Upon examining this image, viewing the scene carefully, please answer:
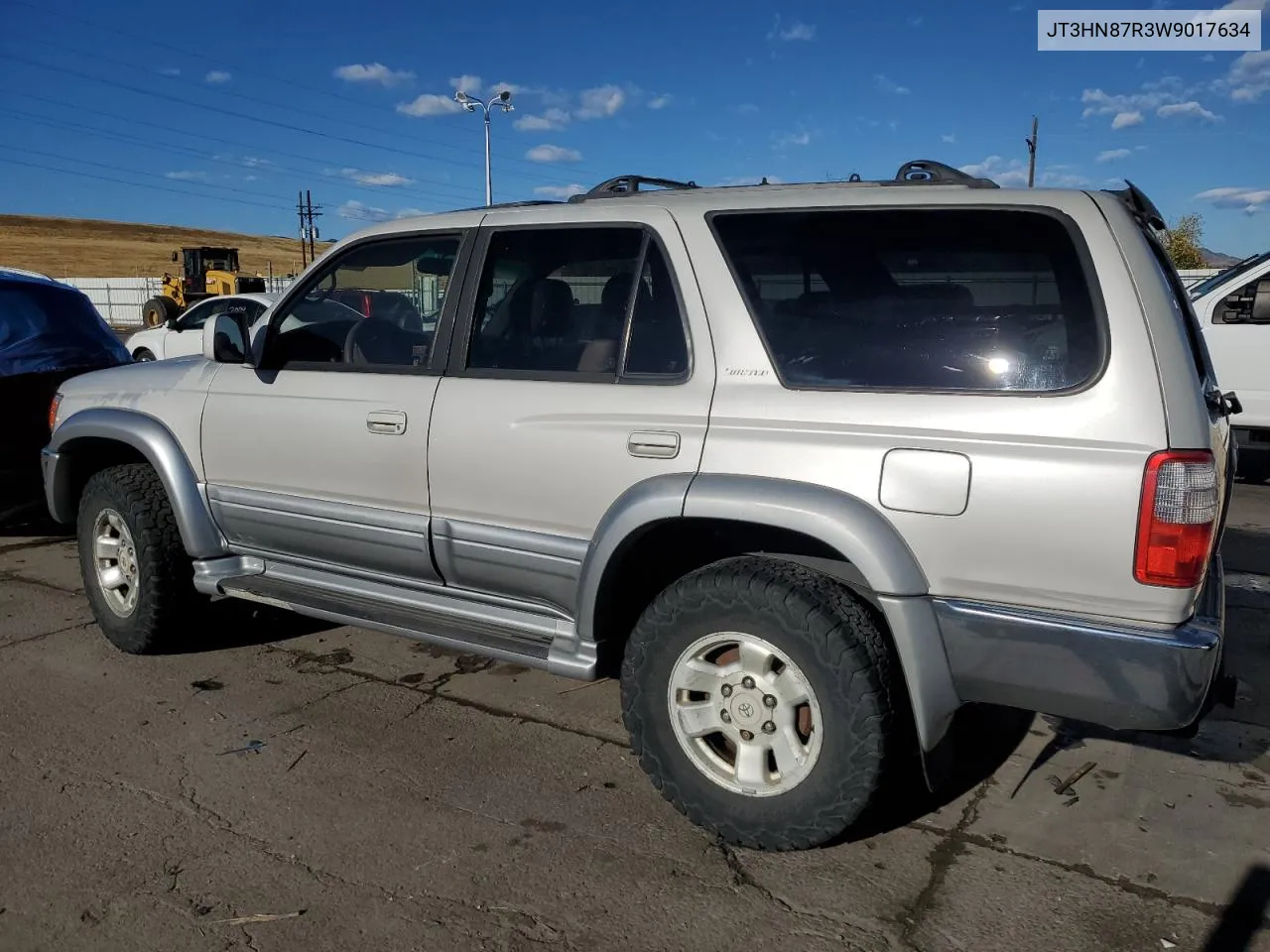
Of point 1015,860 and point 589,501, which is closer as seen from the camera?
point 1015,860

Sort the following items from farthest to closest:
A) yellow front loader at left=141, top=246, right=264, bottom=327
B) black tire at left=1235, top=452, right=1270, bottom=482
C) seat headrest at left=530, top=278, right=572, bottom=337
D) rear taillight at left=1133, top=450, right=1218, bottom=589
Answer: yellow front loader at left=141, top=246, right=264, bottom=327, black tire at left=1235, top=452, right=1270, bottom=482, seat headrest at left=530, top=278, right=572, bottom=337, rear taillight at left=1133, top=450, right=1218, bottom=589

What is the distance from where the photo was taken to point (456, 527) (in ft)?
11.6

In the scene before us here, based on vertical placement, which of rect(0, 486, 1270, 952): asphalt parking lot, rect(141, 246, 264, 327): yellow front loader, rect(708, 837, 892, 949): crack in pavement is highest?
rect(141, 246, 264, 327): yellow front loader

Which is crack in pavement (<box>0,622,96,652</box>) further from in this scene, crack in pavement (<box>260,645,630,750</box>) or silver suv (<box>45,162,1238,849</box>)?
silver suv (<box>45,162,1238,849</box>)

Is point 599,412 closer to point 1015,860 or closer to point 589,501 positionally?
point 589,501

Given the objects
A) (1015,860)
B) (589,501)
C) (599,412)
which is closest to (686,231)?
(599,412)

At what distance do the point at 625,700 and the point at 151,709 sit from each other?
2123 mm

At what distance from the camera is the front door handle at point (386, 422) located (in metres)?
3.64

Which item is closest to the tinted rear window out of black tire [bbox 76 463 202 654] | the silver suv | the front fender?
the silver suv

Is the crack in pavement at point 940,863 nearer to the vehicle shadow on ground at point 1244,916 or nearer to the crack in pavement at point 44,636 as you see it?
the vehicle shadow on ground at point 1244,916

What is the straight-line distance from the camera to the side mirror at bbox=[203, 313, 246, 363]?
→ 13.6 ft

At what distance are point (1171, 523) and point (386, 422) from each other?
2517 mm

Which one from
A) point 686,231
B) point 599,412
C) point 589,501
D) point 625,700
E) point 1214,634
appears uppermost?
point 686,231

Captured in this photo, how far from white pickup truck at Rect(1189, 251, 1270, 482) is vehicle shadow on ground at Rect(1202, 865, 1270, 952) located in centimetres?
675
